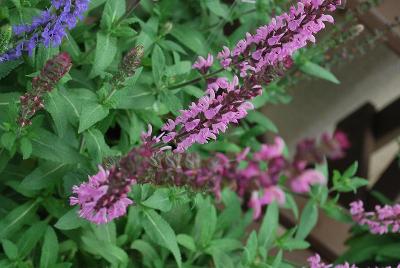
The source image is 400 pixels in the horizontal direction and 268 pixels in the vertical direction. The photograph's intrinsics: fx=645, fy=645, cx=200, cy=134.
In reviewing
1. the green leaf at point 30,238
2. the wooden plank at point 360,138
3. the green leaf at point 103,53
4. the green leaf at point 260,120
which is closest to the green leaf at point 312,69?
the green leaf at point 260,120

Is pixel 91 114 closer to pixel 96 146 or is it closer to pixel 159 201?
pixel 96 146

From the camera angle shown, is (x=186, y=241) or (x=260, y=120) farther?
(x=260, y=120)

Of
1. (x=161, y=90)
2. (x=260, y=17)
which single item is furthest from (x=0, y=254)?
(x=260, y=17)

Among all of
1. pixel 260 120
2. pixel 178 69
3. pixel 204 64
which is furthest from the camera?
pixel 260 120

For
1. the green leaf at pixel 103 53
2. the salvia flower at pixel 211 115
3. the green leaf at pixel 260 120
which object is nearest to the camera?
the salvia flower at pixel 211 115


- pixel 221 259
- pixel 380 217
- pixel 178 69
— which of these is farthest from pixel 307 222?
pixel 178 69

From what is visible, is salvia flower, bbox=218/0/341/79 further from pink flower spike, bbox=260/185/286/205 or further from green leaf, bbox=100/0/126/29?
green leaf, bbox=100/0/126/29

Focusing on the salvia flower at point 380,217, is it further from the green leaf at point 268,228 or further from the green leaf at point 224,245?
the green leaf at point 224,245
